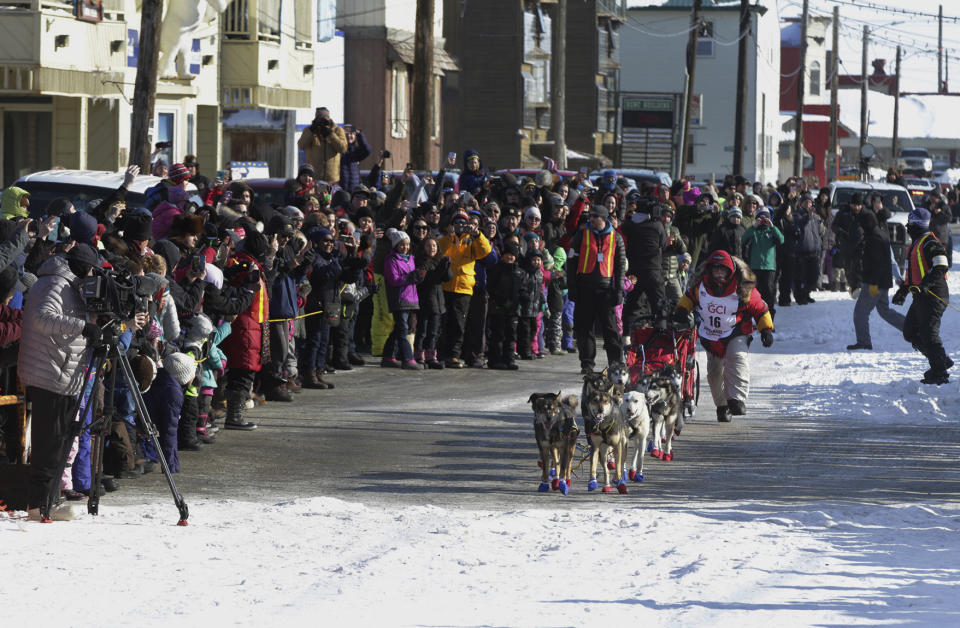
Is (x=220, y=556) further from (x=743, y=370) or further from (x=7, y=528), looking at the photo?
Result: (x=743, y=370)

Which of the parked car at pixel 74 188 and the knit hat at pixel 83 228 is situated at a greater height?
the parked car at pixel 74 188

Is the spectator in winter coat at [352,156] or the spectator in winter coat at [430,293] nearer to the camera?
the spectator in winter coat at [430,293]

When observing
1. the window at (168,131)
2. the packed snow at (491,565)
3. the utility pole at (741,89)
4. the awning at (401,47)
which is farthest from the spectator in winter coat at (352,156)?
the utility pole at (741,89)

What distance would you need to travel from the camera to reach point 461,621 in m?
8.08

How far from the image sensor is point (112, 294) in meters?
9.75

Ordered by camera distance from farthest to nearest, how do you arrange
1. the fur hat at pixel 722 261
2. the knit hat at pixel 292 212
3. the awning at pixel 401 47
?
the awning at pixel 401 47 → the knit hat at pixel 292 212 → the fur hat at pixel 722 261

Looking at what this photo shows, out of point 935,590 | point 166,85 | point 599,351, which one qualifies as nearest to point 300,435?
point 935,590

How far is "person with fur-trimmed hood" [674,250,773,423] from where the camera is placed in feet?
50.0

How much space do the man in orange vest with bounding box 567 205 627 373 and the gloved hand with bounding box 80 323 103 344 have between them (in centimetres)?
898

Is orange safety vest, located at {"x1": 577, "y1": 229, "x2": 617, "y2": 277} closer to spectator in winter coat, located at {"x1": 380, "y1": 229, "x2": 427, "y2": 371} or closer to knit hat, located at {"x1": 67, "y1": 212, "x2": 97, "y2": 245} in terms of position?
spectator in winter coat, located at {"x1": 380, "y1": 229, "x2": 427, "y2": 371}

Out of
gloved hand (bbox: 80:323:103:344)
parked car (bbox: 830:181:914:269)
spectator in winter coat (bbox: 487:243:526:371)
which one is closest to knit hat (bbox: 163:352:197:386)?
gloved hand (bbox: 80:323:103:344)

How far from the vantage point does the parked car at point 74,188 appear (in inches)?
682

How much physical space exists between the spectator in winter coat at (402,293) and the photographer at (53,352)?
28.3 feet

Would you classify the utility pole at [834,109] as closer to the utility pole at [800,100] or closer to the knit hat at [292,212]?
the utility pole at [800,100]
